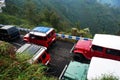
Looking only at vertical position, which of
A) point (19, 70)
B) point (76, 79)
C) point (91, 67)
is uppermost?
point (19, 70)

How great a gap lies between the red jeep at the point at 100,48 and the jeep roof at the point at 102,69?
2157 millimetres

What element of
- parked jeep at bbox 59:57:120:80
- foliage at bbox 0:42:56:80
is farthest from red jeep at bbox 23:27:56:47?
foliage at bbox 0:42:56:80

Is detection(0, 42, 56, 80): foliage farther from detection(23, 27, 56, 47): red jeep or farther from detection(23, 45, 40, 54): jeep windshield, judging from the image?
detection(23, 27, 56, 47): red jeep

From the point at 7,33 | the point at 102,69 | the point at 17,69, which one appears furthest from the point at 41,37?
the point at 17,69

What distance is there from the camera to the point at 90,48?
47.4 ft

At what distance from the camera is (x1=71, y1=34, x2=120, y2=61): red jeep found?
1361cm

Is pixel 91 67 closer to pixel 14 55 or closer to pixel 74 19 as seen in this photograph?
pixel 14 55

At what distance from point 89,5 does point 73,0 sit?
11.8 m

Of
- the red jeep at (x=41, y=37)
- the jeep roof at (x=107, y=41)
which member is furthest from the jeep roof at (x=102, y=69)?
the red jeep at (x=41, y=37)

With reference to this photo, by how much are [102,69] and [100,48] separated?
11.0ft

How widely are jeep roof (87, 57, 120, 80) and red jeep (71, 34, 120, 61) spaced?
216 centimetres

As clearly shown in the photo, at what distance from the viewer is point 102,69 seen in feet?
35.4

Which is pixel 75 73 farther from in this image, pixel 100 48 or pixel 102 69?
pixel 100 48

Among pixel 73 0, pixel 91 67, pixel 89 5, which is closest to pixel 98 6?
pixel 89 5
